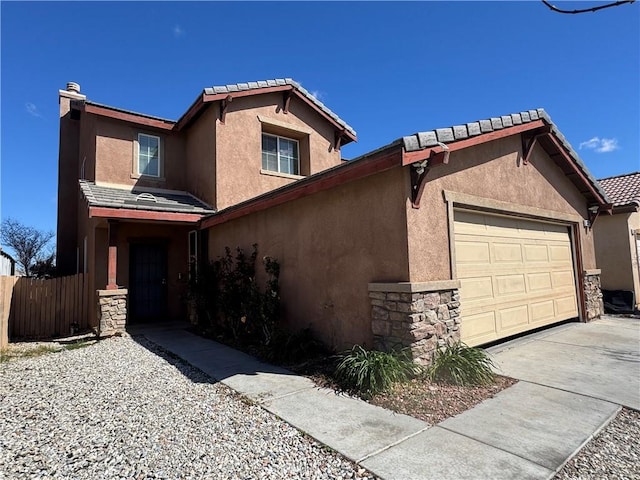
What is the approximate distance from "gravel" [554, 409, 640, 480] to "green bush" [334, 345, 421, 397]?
2.00m

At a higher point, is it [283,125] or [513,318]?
[283,125]

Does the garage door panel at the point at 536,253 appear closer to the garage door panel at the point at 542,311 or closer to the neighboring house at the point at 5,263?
the garage door panel at the point at 542,311

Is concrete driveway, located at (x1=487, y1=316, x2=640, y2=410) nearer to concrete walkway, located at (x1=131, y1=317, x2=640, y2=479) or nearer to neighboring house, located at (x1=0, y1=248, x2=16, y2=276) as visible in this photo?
concrete walkway, located at (x1=131, y1=317, x2=640, y2=479)

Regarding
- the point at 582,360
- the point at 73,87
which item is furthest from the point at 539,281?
the point at 73,87

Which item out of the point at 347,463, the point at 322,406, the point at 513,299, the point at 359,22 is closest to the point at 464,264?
the point at 513,299

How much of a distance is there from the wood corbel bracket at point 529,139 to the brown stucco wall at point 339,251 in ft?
13.9

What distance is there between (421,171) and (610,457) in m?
3.67

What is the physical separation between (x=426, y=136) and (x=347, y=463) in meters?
4.07

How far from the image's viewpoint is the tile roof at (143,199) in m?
8.71

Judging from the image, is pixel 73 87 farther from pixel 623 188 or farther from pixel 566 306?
pixel 623 188

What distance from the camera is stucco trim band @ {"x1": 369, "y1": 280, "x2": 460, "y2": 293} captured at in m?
4.91

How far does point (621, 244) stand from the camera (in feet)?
37.9

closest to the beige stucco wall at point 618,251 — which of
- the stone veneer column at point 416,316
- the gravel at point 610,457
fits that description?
the stone veneer column at point 416,316

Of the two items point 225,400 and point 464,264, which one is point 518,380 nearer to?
point 464,264
